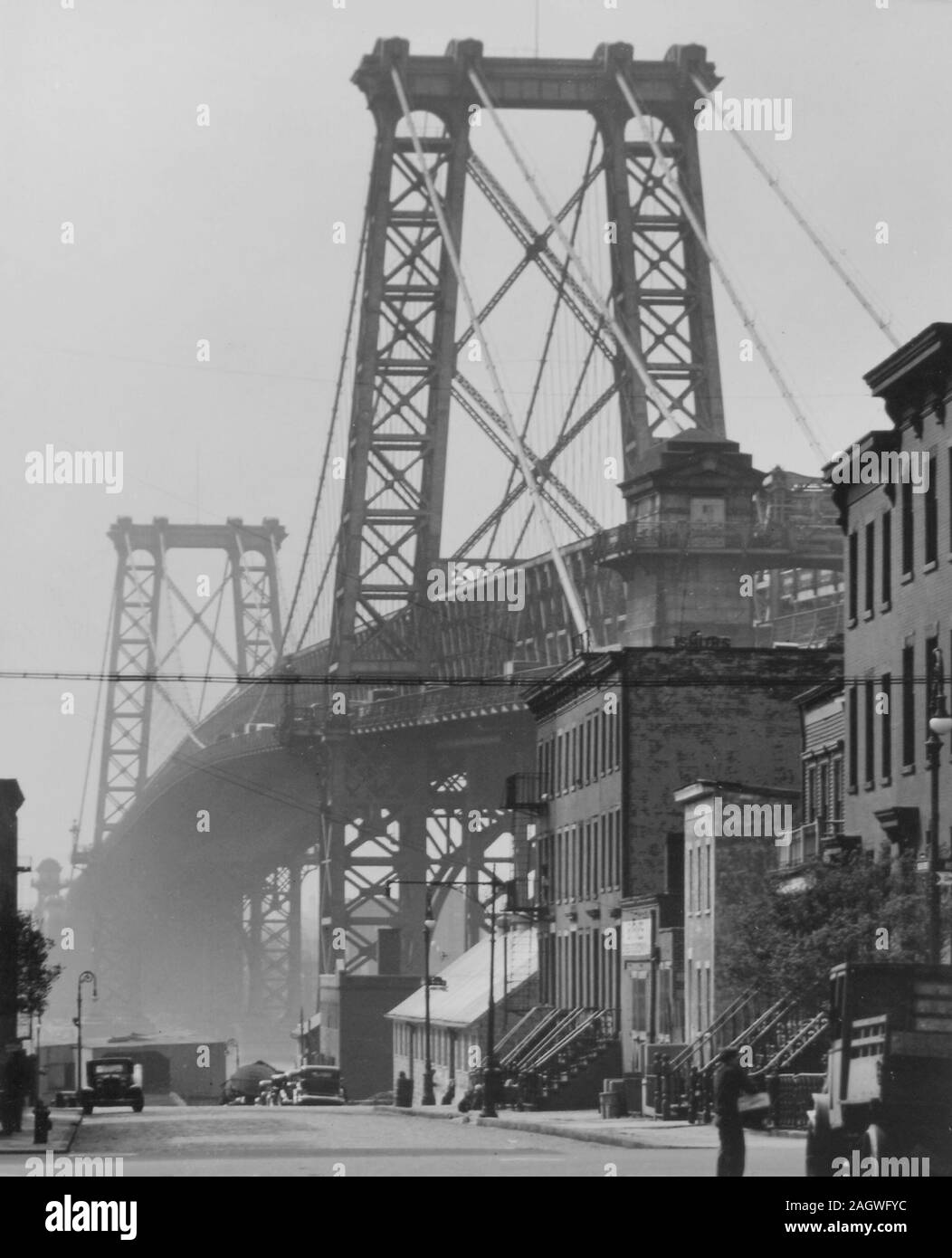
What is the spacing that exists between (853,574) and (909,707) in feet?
18.2

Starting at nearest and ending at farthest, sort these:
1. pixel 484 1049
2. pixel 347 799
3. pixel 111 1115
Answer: pixel 111 1115 < pixel 484 1049 < pixel 347 799

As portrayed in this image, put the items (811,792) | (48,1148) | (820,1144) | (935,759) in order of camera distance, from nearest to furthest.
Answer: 1. (820,1144)
2. (935,759)
3. (48,1148)
4. (811,792)

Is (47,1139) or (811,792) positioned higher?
(811,792)

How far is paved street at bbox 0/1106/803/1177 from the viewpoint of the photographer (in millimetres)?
32219

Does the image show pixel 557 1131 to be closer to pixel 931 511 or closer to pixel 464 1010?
pixel 931 511

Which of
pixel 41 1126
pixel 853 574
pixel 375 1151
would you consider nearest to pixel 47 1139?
pixel 41 1126

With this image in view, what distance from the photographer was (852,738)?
169ft

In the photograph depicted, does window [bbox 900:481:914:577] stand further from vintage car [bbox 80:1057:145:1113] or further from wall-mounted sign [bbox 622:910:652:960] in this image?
→ vintage car [bbox 80:1057:145:1113]

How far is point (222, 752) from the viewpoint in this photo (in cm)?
11062

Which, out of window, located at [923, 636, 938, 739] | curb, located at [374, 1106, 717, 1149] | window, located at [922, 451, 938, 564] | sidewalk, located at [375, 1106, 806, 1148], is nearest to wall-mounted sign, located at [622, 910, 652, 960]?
sidewalk, located at [375, 1106, 806, 1148]
